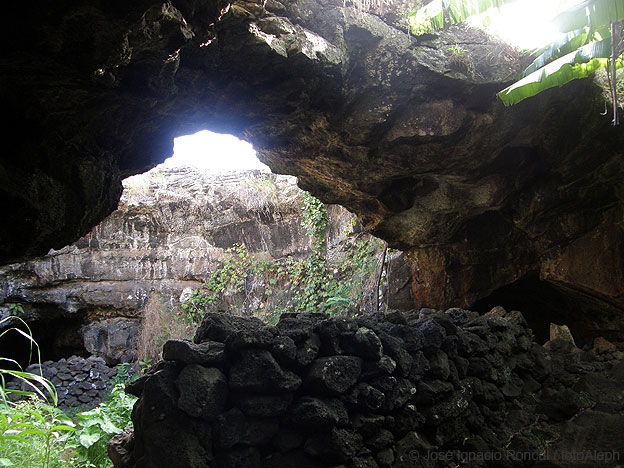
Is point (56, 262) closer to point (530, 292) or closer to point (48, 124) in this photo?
point (48, 124)

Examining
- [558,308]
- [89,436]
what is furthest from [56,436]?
[558,308]

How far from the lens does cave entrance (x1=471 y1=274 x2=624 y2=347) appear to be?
19.6 feet

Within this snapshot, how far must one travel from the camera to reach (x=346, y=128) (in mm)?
4316

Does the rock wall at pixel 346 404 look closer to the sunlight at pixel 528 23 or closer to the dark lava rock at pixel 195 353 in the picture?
the dark lava rock at pixel 195 353

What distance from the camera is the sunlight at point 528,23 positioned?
3.85 metres

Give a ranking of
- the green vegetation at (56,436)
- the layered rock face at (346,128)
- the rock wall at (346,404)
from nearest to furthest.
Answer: the layered rock face at (346,128) → the rock wall at (346,404) → the green vegetation at (56,436)

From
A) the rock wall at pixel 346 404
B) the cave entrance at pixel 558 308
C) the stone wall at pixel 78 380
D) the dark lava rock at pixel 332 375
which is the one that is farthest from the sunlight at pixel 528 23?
the stone wall at pixel 78 380

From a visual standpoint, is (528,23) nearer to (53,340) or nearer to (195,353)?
(195,353)

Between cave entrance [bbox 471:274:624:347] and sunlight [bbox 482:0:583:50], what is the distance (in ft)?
10.9

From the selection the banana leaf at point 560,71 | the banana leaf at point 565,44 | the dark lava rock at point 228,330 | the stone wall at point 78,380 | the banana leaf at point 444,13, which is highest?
the banana leaf at point 444,13

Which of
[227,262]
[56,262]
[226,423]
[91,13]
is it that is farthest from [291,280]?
[91,13]

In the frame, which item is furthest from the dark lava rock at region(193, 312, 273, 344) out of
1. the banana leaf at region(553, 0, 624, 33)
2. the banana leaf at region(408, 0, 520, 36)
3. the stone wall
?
the stone wall

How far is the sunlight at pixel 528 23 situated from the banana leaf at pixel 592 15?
25 cm

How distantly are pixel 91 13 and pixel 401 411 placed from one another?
2.89 meters
